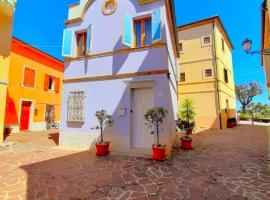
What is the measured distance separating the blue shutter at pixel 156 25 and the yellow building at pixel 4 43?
319 inches

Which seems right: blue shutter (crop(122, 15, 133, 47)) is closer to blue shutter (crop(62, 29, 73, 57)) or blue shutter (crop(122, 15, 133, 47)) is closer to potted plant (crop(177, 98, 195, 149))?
blue shutter (crop(62, 29, 73, 57))

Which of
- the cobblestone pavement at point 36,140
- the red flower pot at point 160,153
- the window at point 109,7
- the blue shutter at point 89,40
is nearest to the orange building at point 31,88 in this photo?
the cobblestone pavement at point 36,140

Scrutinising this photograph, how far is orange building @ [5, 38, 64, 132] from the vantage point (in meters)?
13.1

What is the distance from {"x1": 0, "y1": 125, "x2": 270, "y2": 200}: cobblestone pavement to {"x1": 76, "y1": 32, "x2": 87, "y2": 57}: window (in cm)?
518

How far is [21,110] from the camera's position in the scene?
45.2 feet

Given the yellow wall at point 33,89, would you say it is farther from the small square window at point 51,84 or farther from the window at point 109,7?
the window at point 109,7

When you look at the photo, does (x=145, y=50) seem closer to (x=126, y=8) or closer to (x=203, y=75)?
(x=126, y=8)

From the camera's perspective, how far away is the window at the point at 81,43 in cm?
850

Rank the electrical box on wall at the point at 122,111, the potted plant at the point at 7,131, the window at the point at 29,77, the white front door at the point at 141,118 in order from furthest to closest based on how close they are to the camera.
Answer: the window at the point at 29,77 → the potted plant at the point at 7,131 → the electrical box on wall at the point at 122,111 → the white front door at the point at 141,118

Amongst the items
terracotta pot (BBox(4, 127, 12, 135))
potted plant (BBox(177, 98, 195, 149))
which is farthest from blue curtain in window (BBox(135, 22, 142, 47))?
terracotta pot (BBox(4, 127, 12, 135))

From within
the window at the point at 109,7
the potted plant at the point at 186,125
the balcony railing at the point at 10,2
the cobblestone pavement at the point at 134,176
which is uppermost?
the balcony railing at the point at 10,2

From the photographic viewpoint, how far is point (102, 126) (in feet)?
23.9

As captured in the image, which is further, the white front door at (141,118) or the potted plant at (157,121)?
the white front door at (141,118)

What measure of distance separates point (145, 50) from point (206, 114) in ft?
36.0
